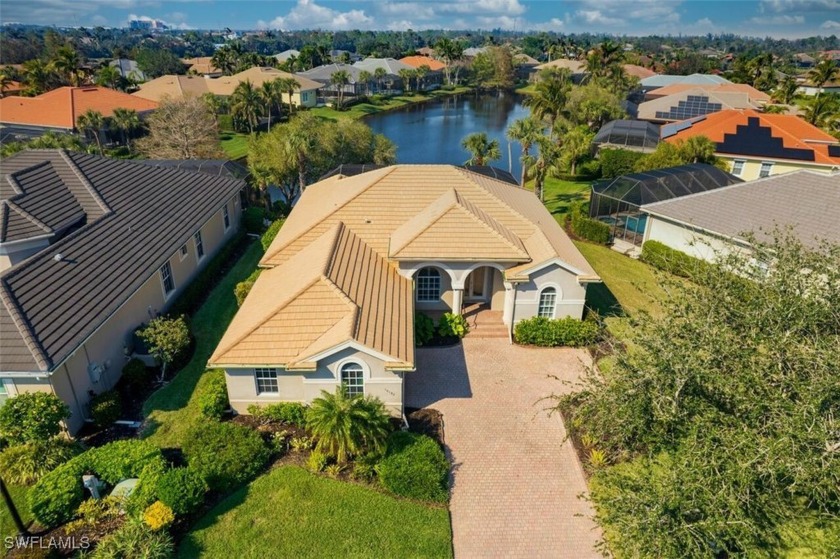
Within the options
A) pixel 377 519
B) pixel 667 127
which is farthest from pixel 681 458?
pixel 667 127

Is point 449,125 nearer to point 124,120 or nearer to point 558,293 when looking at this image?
point 124,120

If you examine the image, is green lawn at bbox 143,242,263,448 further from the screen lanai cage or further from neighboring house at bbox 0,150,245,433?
the screen lanai cage

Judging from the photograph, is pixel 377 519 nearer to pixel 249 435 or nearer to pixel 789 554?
pixel 249 435

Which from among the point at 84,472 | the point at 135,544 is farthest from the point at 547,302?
the point at 84,472

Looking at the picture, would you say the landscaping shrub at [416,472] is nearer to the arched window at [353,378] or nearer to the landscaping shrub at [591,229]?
the arched window at [353,378]

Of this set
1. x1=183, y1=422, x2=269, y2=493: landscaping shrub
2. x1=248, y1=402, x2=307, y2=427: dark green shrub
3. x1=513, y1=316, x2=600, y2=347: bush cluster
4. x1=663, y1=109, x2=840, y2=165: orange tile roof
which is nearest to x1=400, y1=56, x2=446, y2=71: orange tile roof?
x1=663, y1=109, x2=840, y2=165: orange tile roof

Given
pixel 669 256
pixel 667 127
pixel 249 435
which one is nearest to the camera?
pixel 249 435
